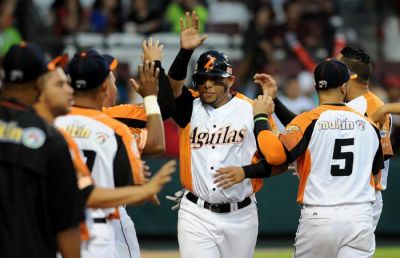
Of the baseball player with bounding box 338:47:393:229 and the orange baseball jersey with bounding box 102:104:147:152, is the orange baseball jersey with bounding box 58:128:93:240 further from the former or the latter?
the baseball player with bounding box 338:47:393:229

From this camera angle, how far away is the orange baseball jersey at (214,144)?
757 centimetres

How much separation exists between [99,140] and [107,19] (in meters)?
11.4

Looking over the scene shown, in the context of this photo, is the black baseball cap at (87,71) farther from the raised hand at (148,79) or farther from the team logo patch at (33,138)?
the team logo patch at (33,138)

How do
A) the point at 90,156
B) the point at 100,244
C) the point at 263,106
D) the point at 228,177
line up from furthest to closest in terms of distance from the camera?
the point at 263,106
the point at 228,177
the point at 100,244
the point at 90,156

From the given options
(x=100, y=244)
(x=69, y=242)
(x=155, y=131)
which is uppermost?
(x=155, y=131)

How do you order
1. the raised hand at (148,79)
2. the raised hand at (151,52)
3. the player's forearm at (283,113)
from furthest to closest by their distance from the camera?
the player's forearm at (283,113), the raised hand at (151,52), the raised hand at (148,79)

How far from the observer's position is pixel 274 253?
12.8 m

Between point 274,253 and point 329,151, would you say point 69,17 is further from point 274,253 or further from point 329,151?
point 329,151

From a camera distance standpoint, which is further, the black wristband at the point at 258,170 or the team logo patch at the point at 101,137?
the black wristband at the point at 258,170

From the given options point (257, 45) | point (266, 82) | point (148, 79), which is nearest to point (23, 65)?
point (148, 79)

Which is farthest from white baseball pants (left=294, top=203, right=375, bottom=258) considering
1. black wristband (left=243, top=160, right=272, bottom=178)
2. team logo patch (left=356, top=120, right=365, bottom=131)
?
team logo patch (left=356, top=120, right=365, bottom=131)

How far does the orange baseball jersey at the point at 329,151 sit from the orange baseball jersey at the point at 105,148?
5.52 ft

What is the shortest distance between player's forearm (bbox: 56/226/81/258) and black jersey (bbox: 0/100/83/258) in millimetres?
118

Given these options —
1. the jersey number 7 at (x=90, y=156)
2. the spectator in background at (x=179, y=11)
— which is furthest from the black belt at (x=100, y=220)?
the spectator in background at (x=179, y=11)
